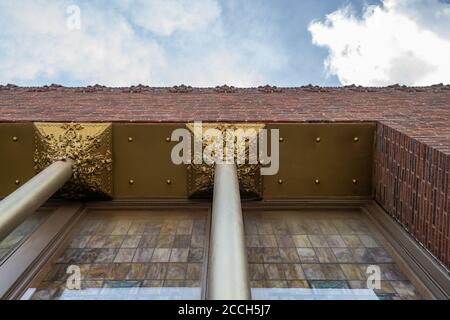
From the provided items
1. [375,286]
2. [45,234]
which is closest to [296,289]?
[375,286]

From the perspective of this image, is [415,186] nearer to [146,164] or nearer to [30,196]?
[146,164]

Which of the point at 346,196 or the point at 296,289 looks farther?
the point at 346,196

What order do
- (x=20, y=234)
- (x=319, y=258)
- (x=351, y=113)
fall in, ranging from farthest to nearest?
(x=351, y=113) < (x=20, y=234) < (x=319, y=258)

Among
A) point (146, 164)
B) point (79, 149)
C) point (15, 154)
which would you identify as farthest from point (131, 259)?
point (15, 154)

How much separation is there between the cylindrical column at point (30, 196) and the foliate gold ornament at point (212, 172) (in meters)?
1.28

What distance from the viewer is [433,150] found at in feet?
11.4

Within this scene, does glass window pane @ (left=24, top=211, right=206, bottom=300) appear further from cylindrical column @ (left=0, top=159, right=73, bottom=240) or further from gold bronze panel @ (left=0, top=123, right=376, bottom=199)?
cylindrical column @ (left=0, top=159, right=73, bottom=240)

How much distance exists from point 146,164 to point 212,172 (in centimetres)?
71

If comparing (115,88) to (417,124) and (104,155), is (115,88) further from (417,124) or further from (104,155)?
(417,124)

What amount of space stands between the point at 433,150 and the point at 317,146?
1.45 metres

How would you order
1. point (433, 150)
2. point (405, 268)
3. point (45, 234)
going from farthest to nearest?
point (45, 234)
point (405, 268)
point (433, 150)

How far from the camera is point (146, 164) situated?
4895 mm

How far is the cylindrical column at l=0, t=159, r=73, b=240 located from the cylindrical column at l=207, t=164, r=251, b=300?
144cm

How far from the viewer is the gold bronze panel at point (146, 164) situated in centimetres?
482
